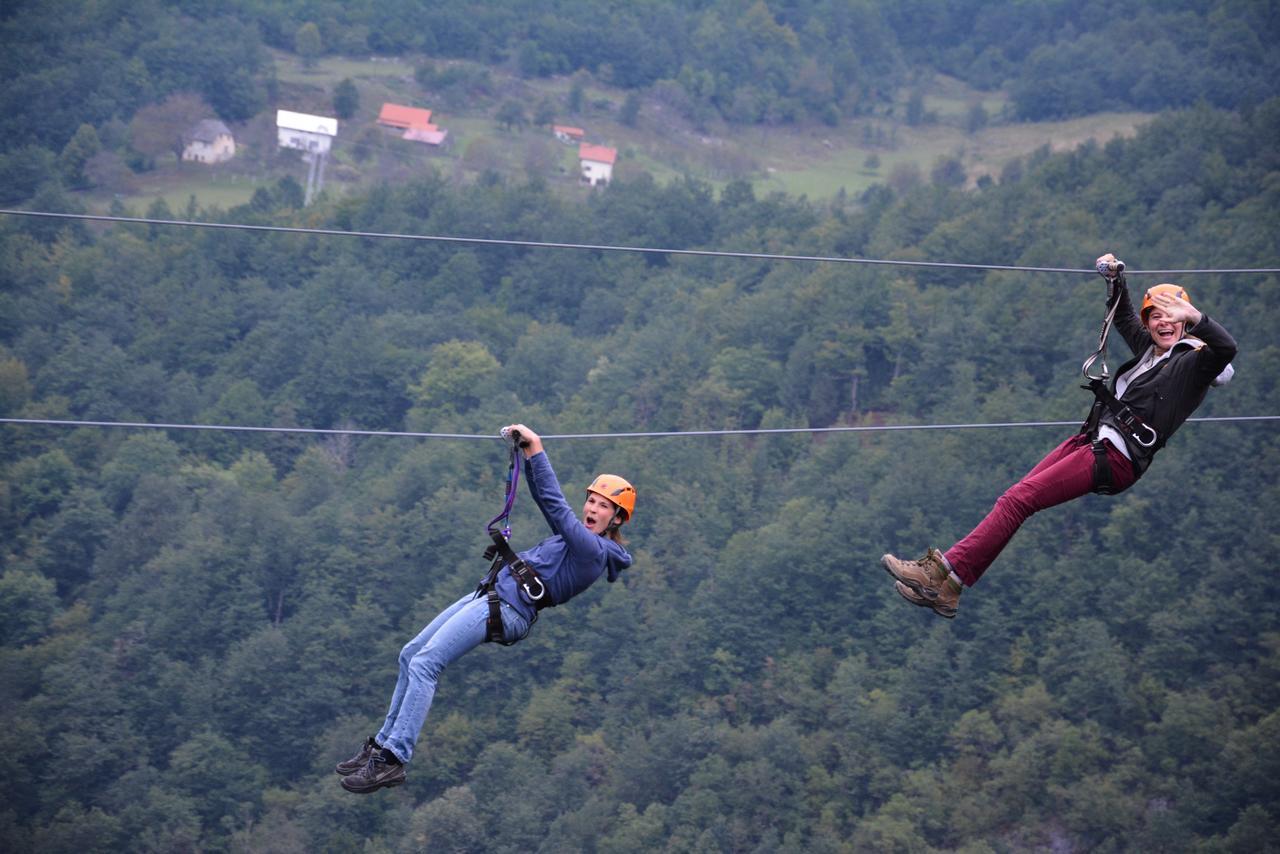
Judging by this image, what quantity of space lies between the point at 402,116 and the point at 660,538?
46.5 m

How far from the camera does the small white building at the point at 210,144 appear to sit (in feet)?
298

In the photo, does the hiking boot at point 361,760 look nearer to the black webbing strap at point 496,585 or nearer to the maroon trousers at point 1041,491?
the black webbing strap at point 496,585

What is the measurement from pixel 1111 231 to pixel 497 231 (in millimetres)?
33738

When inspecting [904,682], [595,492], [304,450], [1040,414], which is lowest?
[304,450]

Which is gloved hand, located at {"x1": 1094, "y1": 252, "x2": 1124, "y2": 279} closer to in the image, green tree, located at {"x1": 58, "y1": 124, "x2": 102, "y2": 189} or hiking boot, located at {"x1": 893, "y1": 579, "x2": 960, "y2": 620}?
hiking boot, located at {"x1": 893, "y1": 579, "x2": 960, "y2": 620}

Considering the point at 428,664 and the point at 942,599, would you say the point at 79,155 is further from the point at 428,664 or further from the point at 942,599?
the point at 942,599

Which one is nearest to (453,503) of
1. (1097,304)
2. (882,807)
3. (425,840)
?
(425,840)

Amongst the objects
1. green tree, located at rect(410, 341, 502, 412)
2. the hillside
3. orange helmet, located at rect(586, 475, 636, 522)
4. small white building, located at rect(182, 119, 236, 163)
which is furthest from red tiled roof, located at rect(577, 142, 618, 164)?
orange helmet, located at rect(586, 475, 636, 522)

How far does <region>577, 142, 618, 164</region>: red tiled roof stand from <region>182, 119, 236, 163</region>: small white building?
23.0m

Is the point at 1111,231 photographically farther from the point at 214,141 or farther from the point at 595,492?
the point at 595,492

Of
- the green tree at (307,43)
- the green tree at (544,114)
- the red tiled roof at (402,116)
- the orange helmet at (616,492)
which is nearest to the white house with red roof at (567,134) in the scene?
the green tree at (544,114)

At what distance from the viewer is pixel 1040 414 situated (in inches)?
2420

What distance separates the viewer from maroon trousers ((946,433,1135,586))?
7680mm

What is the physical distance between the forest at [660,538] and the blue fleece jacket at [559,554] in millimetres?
38172
